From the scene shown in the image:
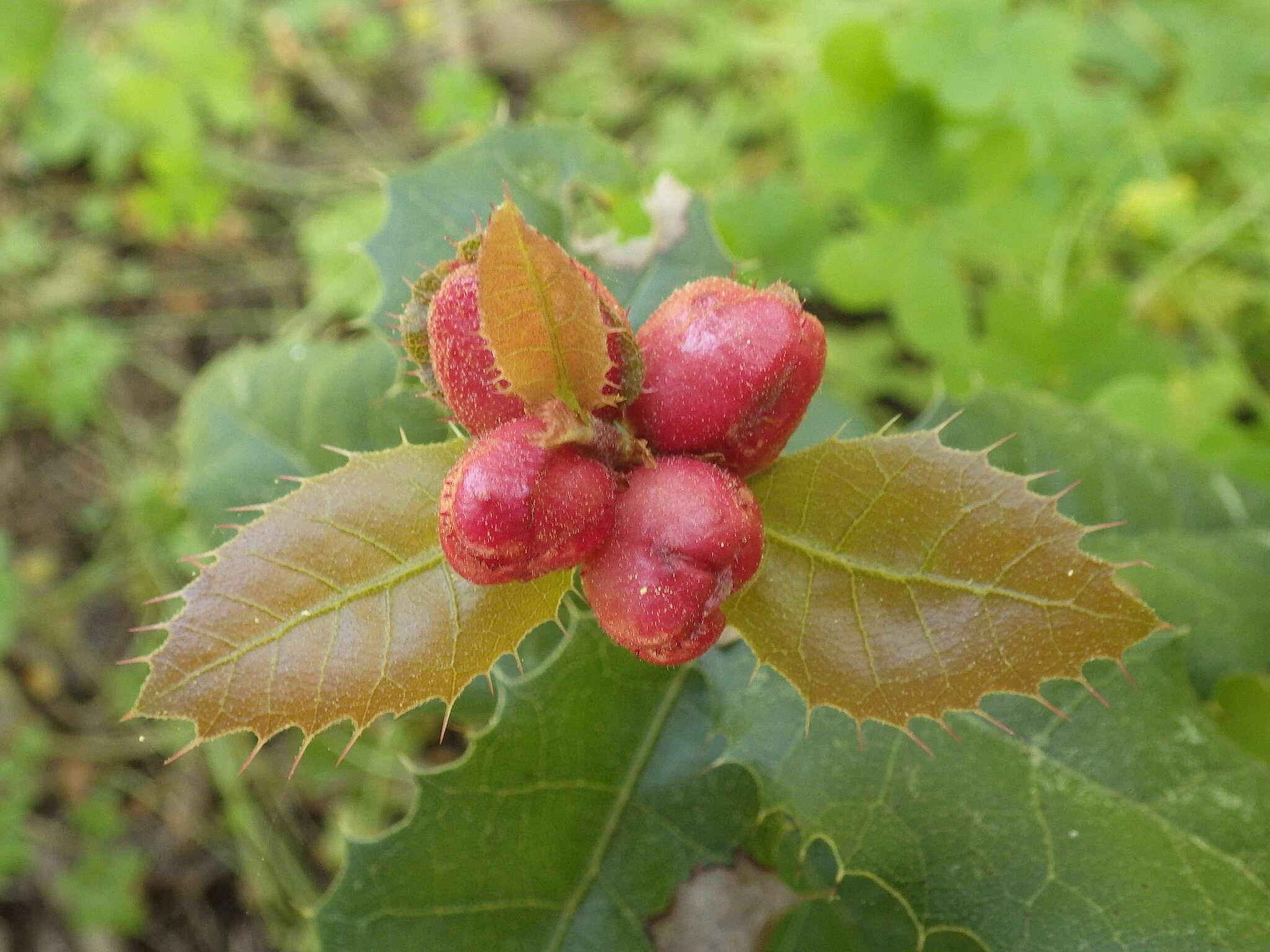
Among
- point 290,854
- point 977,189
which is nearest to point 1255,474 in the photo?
point 977,189

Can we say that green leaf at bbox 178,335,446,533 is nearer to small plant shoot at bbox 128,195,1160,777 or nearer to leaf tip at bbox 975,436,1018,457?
small plant shoot at bbox 128,195,1160,777

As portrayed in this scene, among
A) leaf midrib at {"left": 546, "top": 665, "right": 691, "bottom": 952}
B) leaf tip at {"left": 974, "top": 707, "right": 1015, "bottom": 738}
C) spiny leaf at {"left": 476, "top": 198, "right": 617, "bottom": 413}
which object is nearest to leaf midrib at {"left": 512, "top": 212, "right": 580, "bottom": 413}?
spiny leaf at {"left": 476, "top": 198, "right": 617, "bottom": 413}

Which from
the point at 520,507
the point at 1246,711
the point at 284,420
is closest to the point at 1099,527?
the point at 520,507

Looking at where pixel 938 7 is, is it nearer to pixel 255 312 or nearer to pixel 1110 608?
pixel 1110 608

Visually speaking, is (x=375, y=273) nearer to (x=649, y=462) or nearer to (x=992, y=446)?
(x=649, y=462)

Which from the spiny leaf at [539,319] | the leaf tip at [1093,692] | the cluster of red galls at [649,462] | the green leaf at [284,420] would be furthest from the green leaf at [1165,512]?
the green leaf at [284,420]

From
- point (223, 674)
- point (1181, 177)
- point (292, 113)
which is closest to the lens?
point (223, 674)
